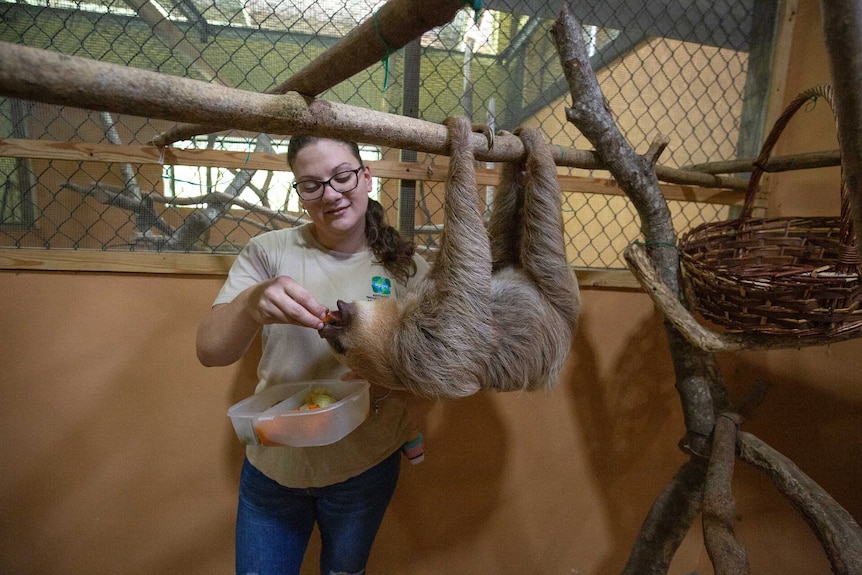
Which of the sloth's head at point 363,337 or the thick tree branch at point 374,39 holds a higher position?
the thick tree branch at point 374,39

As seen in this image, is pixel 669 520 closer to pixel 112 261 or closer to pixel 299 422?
pixel 299 422

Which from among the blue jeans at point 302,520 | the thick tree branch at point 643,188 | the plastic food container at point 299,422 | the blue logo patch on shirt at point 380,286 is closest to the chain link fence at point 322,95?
the thick tree branch at point 643,188

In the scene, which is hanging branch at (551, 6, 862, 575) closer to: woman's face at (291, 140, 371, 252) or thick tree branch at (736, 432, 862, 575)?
thick tree branch at (736, 432, 862, 575)

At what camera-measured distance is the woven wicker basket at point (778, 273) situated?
1.45m

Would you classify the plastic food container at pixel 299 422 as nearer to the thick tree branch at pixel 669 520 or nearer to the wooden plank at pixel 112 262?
the wooden plank at pixel 112 262

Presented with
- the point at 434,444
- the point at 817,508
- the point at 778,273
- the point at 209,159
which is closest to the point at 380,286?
the point at 209,159

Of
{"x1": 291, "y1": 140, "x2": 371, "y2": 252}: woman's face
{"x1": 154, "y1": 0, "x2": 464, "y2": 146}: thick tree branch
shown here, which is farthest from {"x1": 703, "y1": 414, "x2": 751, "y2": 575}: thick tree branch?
{"x1": 154, "y1": 0, "x2": 464, "y2": 146}: thick tree branch

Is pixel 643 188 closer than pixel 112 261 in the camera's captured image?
Yes

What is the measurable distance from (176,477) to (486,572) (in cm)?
191

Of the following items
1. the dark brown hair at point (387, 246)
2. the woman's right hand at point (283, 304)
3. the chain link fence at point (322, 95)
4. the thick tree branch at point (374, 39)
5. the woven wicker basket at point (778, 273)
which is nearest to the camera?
the thick tree branch at point (374, 39)

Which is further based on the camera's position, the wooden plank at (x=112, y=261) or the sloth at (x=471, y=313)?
the wooden plank at (x=112, y=261)

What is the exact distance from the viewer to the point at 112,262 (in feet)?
7.17

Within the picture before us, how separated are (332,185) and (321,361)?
0.70 m

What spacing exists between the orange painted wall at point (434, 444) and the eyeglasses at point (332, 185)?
0.99m
